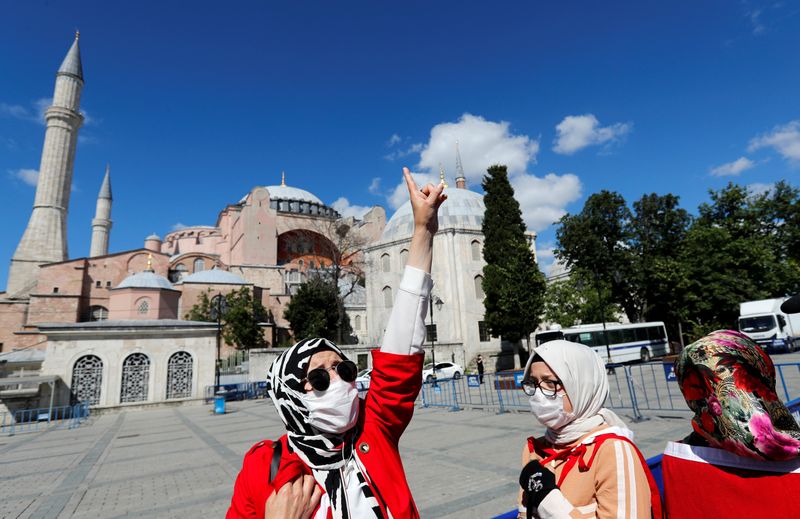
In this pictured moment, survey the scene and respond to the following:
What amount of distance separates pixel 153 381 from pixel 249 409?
5232mm

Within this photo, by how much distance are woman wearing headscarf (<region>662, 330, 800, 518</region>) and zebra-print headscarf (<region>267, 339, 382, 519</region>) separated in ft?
3.93

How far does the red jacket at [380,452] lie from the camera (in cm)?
147

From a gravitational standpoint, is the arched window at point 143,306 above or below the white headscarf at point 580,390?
above

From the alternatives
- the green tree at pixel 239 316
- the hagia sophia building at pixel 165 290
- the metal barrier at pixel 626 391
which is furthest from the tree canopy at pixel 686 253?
the green tree at pixel 239 316

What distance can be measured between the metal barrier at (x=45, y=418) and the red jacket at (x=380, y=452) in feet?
60.2

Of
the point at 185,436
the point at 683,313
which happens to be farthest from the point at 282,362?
the point at 683,313

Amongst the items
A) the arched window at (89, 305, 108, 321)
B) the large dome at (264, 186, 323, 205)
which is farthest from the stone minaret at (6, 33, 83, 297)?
the large dome at (264, 186, 323, 205)

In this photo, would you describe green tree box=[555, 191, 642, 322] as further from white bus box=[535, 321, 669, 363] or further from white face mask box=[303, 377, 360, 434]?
white face mask box=[303, 377, 360, 434]

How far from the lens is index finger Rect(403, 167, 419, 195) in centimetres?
187

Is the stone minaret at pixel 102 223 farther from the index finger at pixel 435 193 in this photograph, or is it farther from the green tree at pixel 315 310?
the index finger at pixel 435 193

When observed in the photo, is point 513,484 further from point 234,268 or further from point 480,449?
point 234,268

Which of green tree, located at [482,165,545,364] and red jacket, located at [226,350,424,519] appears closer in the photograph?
red jacket, located at [226,350,424,519]

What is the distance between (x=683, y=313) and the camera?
28.3m

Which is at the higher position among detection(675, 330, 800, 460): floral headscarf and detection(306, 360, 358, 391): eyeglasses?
detection(306, 360, 358, 391): eyeglasses
